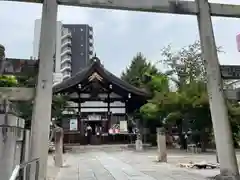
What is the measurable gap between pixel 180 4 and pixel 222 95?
98.3 inches

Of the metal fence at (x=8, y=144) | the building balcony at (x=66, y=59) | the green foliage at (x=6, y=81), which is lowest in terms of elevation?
the metal fence at (x=8, y=144)

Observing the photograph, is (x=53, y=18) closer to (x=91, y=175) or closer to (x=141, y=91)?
(x=91, y=175)

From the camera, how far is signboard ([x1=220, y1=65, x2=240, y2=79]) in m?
6.88

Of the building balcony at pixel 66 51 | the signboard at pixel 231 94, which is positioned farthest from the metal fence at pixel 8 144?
the building balcony at pixel 66 51

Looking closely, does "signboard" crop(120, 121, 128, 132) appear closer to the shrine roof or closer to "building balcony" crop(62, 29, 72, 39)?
the shrine roof

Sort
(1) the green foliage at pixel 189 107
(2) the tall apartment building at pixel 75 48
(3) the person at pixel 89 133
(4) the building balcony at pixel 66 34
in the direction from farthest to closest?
(2) the tall apartment building at pixel 75 48
(4) the building balcony at pixel 66 34
(3) the person at pixel 89 133
(1) the green foliage at pixel 189 107

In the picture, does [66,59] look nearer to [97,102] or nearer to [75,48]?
[75,48]

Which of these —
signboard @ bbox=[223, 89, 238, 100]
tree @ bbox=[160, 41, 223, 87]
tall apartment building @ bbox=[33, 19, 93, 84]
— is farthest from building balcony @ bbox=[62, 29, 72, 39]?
signboard @ bbox=[223, 89, 238, 100]

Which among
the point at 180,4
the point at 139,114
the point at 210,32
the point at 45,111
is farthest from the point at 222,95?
the point at 139,114

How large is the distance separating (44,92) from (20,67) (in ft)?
2.50

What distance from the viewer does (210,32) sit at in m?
7.04

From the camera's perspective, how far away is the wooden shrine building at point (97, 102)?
2350cm

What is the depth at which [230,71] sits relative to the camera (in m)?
6.92

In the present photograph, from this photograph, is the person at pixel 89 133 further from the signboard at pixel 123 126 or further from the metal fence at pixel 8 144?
the metal fence at pixel 8 144
